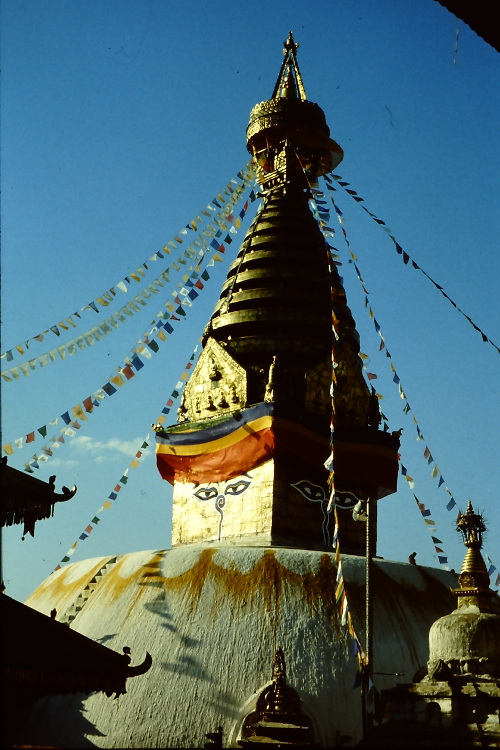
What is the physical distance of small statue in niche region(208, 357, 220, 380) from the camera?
604 inches

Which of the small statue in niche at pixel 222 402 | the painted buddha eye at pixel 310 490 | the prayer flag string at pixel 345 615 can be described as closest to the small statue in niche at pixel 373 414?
the painted buddha eye at pixel 310 490

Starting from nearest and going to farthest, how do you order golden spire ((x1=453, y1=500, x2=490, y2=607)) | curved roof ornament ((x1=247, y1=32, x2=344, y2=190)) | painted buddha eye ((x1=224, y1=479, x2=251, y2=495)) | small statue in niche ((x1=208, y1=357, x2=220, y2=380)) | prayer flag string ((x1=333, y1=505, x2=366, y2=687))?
golden spire ((x1=453, y1=500, x2=490, y2=607)), prayer flag string ((x1=333, y1=505, x2=366, y2=687)), painted buddha eye ((x1=224, y1=479, x2=251, y2=495)), small statue in niche ((x1=208, y1=357, x2=220, y2=380)), curved roof ornament ((x1=247, y1=32, x2=344, y2=190))

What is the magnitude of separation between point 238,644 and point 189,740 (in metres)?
1.28

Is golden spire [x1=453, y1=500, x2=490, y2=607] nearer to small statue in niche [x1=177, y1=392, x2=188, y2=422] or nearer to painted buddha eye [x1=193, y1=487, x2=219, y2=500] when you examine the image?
painted buddha eye [x1=193, y1=487, x2=219, y2=500]

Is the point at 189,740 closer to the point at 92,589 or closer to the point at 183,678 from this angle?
the point at 183,678

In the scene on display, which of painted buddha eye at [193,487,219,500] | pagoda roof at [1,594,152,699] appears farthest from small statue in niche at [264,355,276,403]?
pagoda roof at [1,594,152,699]

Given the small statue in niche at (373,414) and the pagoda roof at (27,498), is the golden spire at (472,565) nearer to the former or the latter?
the pagoda roof at (27,498)

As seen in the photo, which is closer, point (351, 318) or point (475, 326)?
point (475, 326)

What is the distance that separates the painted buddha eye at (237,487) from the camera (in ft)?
46.9

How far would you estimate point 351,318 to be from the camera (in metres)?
16.7

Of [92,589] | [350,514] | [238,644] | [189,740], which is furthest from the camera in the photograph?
[350,514]

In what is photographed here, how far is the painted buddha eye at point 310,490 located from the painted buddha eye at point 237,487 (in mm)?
805

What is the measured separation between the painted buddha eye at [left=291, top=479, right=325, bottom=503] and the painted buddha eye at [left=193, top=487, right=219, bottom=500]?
1.44 meters

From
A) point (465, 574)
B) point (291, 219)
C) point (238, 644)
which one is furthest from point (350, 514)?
point (291, 219)
